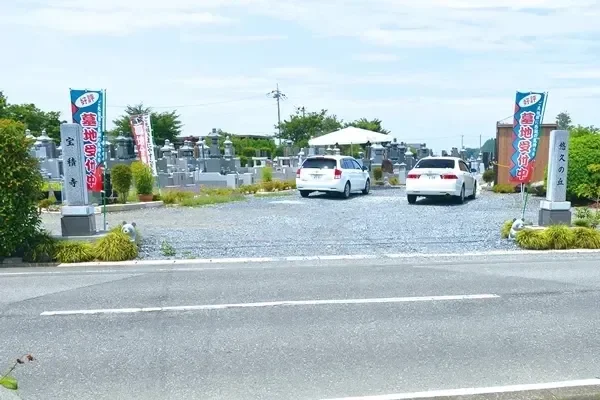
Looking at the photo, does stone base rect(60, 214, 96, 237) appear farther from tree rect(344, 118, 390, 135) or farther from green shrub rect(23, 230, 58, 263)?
tree rect(344, 118, 390, 135)

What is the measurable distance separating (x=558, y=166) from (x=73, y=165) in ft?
31.9

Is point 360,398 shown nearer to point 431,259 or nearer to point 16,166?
point 431,259

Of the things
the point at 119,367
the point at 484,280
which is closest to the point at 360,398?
the point at 119,367

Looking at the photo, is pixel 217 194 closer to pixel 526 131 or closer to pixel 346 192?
pixel 346 192

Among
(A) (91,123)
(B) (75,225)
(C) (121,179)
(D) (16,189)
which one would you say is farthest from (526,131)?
(C) (121,179)

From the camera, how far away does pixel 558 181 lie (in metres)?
11.4

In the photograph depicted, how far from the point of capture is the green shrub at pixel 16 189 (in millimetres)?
9242

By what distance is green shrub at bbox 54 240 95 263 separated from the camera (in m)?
9.66

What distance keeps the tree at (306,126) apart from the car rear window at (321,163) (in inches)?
1559

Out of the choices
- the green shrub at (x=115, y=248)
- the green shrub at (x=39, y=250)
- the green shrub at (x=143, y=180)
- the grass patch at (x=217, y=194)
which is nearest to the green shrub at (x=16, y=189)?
the green shrub at (x=39, y=250)

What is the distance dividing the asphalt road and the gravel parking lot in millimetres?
1833

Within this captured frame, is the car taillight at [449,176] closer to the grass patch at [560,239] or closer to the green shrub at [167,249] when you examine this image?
the grass patch at [560,239]

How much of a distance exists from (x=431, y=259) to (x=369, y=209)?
22.5ft

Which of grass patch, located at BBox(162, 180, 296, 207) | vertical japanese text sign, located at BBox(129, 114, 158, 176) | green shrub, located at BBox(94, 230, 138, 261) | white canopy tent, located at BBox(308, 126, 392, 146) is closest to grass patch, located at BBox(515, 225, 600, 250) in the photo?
green shrub, located at BBox(94, 230, 138, 261)
